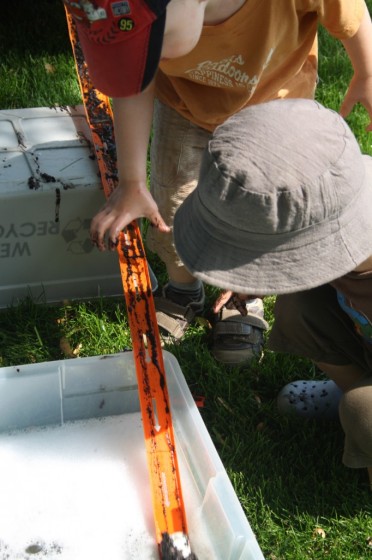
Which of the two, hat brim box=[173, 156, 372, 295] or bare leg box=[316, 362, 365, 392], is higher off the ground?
hat brim box=[173, 156, 372, 295]

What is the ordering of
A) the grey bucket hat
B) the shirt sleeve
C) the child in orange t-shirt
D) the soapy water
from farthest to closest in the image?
the shirt sleeve < the soapy water < the child in orange t-shirt < the grey bucket hat

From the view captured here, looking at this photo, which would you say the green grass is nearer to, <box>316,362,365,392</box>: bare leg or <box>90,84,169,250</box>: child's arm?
→ <box>316,362,365,392</box>: bare leg

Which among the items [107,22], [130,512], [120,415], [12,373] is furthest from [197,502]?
[107,22]

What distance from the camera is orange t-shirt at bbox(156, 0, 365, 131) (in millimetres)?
1485

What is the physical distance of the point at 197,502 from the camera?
4.75ft

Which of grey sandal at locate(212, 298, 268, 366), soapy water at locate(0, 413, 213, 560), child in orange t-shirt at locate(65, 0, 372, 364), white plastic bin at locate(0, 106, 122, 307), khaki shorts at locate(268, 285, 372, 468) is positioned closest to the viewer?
child in orange t-shirt at locate(65, 0, 372, 364)

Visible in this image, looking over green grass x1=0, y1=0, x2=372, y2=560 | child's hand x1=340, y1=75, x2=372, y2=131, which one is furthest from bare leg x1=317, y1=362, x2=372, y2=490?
child's hand x1=340, y1=75, x2=372, y2=131

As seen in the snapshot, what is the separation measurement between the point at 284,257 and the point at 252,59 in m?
0.58

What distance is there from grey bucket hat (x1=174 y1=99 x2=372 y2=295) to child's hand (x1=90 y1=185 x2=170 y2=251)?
365mm

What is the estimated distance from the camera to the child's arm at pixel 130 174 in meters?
1.54

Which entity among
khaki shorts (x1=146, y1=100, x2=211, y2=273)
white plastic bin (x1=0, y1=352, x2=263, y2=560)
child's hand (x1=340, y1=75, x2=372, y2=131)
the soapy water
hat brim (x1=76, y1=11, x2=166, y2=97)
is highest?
hat brim (x1=76, y1=11, x2=166, y2=97)

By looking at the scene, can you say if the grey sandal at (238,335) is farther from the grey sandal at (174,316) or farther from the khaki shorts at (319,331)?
the khaki shorts at (319,331)

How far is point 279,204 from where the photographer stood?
3.43 ft

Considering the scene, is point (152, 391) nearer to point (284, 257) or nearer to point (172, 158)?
point (284, 257)
